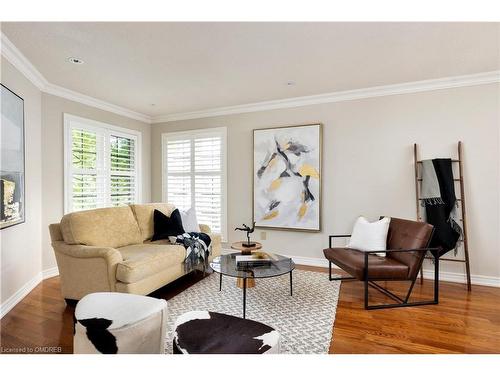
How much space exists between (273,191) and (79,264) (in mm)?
2642

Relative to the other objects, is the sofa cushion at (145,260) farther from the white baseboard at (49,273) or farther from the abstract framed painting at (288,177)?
the abstract framed painting at (288,177)

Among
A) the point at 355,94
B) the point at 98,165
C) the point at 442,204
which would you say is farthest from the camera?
the point at 98,165

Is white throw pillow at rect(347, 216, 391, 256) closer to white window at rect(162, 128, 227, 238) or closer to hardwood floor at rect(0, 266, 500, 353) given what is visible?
hardwood floor at rect(0, 266, 500, 353)

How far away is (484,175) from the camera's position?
127 inches

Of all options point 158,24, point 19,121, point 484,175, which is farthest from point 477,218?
point 19,121

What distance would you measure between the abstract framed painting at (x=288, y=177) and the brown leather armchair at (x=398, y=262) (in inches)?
42.1

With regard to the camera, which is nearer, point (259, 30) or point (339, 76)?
point (259, 30)

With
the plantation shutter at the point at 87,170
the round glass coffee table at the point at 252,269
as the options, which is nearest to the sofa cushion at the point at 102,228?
the plantation shutter at the point at 87,170

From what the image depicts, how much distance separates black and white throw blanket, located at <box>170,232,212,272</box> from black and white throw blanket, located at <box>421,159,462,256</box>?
9.03 feet

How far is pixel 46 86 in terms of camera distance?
347 cm

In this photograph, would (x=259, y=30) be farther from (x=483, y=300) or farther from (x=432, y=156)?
(x=483, y=300)

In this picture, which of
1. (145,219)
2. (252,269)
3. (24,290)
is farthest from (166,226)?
(24,290)

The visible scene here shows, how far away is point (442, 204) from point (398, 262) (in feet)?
3.40

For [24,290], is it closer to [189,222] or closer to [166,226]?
[166,226]
